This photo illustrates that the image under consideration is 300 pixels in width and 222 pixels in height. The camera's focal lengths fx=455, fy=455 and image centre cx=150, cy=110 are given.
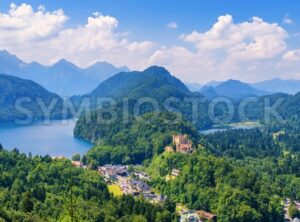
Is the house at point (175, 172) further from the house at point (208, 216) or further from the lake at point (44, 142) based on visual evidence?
the lake at point (44, 142)

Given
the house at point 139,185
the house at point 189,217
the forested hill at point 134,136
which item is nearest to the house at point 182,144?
the forested hill at point 134,136

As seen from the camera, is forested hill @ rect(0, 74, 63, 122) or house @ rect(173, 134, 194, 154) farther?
forested hill @ rect(0, 74, 63, 122)

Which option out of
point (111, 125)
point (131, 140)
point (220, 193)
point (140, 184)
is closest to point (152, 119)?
point (131, 140)

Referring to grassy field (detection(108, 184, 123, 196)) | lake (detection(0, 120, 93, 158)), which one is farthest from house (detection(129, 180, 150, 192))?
lake (detection(0, 120, 93, 158))

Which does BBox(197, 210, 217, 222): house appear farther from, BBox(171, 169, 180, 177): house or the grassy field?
BBox(171, 169, 180, 177): house

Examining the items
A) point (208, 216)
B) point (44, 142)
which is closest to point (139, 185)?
point (208, 216)

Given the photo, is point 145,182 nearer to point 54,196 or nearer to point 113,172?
point 113,172

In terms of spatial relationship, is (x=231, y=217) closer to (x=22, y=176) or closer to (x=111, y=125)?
(x=22, y=176)
